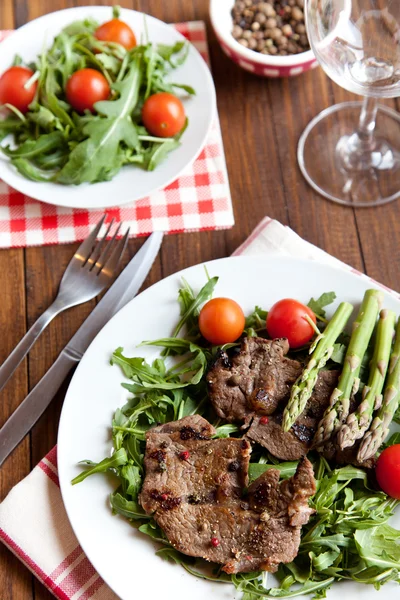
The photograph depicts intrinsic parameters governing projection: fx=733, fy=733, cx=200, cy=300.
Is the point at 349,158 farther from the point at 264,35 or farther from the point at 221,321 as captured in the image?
the point at 221,321

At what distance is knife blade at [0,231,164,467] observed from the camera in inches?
102

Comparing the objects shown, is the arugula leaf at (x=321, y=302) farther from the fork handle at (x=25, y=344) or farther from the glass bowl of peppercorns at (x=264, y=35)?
the glass bowl of peppercorns at (x=264, y=35)

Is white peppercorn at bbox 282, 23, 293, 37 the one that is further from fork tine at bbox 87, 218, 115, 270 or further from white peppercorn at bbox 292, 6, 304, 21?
fork tine at bbox 87, 218, 115, 270

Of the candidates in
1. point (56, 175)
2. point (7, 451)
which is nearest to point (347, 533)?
point (7, 451)

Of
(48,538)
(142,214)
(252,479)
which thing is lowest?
(48,538)

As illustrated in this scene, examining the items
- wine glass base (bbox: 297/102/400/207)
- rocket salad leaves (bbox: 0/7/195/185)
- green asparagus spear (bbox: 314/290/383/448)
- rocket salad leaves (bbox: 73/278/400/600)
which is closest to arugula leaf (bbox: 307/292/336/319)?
rocket salad leaves (bbox: 73/278/400/600)

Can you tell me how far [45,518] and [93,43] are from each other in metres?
1.91

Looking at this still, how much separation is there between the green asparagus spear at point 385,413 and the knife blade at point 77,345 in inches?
39.6

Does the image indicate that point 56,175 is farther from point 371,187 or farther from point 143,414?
point 371,187

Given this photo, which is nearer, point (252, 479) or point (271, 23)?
point (252, 479)

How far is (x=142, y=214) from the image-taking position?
3.05 meters

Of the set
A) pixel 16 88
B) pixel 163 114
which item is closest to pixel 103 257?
pixel 163 114

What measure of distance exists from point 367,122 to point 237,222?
72 cm

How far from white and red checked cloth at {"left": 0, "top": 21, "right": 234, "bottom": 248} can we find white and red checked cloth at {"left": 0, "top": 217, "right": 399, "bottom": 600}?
931 millimetres
